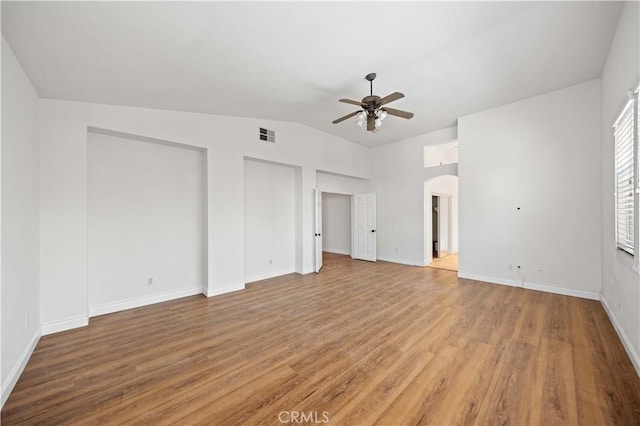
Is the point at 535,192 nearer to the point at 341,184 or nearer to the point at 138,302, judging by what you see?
the point at 341,184

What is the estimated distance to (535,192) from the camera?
471 cm

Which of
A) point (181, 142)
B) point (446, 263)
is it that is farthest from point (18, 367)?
point (446, 263)

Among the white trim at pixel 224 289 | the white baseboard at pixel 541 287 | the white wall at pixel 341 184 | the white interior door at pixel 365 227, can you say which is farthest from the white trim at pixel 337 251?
the white trim at pixel 224 289

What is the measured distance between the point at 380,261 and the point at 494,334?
4585 mm

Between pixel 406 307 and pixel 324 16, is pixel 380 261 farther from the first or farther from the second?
pixel 324 16

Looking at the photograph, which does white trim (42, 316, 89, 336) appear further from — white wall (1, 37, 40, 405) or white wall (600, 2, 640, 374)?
white wall (600, 2, 640, 374)

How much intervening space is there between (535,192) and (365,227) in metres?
4.20

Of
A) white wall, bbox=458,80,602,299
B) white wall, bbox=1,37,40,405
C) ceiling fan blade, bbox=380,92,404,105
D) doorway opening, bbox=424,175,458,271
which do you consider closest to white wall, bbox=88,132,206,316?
white wall, bbox=1,37,40,405

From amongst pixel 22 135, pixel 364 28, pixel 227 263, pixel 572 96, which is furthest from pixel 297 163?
pixel 572 96

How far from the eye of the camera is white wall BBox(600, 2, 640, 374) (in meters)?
2.39

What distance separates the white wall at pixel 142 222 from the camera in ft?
12.2

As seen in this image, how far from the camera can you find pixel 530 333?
3018 millimetres

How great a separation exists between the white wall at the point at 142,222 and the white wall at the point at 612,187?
18.7 ft

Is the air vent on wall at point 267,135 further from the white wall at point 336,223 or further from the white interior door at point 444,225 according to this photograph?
the white interior door at point 444,225
